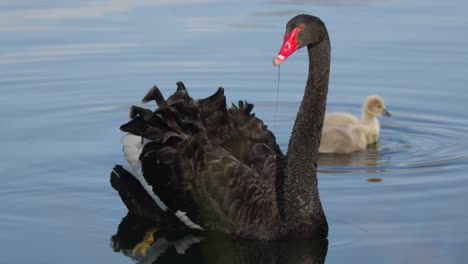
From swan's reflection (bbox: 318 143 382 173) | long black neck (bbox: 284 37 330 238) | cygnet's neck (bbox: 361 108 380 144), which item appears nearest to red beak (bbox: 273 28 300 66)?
long black neck (bbox: 284 37 330 238)

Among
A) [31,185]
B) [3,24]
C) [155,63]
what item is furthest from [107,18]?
[31,185]

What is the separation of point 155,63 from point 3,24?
223cm

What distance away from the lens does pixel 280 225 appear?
17.9 feet

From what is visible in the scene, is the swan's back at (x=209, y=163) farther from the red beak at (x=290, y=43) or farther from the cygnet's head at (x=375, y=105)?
the cygnet's head at (x=375, y=105)

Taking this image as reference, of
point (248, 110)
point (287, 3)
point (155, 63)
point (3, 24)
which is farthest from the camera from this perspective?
point (287, 3)

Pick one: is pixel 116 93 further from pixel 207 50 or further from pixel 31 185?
pixel 31 185

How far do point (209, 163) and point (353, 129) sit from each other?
7.33ft

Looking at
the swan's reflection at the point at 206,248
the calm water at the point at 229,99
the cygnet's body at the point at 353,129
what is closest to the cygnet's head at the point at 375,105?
the cygnet's body at the point at 353,129

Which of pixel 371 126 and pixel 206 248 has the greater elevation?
pixel 371 126

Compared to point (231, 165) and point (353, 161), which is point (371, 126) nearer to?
point (353, 161)

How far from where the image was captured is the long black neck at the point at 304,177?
5.41m

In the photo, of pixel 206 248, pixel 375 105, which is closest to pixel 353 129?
pixel 375 105

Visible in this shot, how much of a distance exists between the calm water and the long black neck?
0.34 feet

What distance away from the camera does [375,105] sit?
7.72 meters
